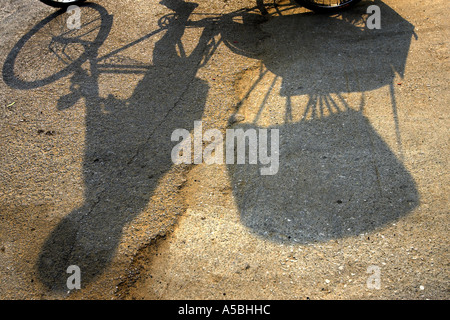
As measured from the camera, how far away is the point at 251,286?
9.93ft

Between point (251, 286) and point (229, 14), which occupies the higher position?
point (229, 14)

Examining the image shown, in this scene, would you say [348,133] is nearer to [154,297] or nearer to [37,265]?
[154,297]

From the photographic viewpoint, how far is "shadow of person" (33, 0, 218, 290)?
11.0 ft

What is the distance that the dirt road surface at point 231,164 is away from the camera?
312cm

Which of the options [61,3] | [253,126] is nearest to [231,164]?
[253,126]

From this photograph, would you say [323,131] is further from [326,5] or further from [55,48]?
[55,48]

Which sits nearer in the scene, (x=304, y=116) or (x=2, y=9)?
(x=304, y=116)

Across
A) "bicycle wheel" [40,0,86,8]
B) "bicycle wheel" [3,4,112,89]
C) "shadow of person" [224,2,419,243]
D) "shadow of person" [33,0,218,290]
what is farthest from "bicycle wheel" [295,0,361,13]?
"bicycle wheel" [40,0,86,8]

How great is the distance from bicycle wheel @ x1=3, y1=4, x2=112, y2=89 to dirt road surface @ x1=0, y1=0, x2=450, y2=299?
3 centimetres

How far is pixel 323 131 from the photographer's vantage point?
4027mm

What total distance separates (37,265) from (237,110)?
2.45m

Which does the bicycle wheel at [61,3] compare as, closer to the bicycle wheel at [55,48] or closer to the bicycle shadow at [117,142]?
the bicycle wheel at [55,48]

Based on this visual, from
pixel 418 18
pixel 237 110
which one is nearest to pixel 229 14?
pixel 237 110

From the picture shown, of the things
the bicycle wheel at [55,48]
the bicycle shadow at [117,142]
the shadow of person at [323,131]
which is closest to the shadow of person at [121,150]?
the bicycle shadow at [117,142]
